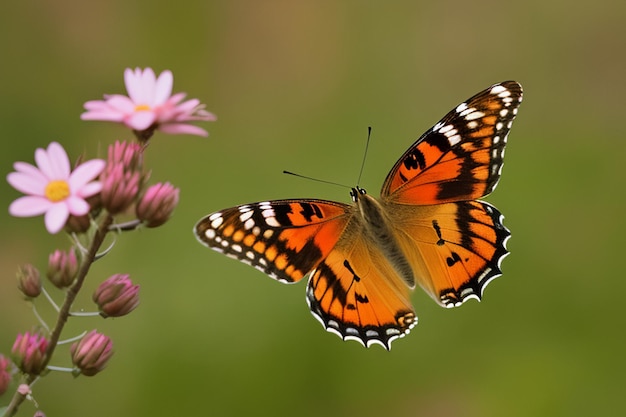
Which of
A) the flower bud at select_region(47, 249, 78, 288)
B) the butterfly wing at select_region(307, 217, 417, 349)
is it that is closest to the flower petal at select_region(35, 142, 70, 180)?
the flower bud at select_region(47, 249, 78, 288)

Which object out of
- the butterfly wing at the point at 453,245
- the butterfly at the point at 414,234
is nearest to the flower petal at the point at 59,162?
the butterfly at the point at 414,234

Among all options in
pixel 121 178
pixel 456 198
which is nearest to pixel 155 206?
Answer: pixel 121 178

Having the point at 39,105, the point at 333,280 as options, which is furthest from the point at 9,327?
the point at 333,280

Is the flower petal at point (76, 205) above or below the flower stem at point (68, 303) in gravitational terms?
above

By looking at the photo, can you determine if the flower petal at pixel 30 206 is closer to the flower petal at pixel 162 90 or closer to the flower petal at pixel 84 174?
the flower petal at pixel 84 174

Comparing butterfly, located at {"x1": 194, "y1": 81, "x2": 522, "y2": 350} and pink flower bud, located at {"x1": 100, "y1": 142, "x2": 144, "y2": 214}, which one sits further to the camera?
butterfly, located at {"x1": 194, "y1": 81, "x2": 522, "y2": 350}

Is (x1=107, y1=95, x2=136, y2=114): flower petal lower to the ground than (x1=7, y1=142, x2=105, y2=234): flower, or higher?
higher

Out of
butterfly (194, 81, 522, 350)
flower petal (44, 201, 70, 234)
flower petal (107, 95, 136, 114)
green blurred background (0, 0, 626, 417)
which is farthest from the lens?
green blurred background (0, 0, 626, 417)

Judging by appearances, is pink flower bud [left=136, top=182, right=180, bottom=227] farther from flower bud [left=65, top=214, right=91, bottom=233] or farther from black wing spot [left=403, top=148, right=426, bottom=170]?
black wing spot [left=403, top=148, right=426, bottom=170]
